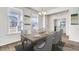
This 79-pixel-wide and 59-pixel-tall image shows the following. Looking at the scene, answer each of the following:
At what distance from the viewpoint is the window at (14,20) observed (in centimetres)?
162

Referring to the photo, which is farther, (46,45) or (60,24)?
(60,24)

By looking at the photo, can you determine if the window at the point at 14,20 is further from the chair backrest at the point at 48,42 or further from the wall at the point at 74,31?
the wall at the point at 74,31

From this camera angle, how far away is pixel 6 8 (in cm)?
159

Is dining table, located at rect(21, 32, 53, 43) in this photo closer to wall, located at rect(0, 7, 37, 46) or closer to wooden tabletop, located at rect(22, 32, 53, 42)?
wooden tabletop, located at rect(22, 32, 53, 42)

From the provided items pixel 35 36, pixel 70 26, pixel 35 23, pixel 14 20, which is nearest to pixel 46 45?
pixel 35 36

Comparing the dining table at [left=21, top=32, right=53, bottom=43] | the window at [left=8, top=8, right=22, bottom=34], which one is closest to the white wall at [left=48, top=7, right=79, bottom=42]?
the dining table at [left=21, top=32, right=53, bottom=43]

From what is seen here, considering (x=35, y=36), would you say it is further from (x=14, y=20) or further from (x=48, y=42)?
(x=14, y=20)

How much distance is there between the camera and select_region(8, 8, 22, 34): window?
1623 mm

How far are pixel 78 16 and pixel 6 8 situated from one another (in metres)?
1.35

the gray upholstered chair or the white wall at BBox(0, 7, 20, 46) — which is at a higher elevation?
the white wall at BBox(0, 7, 20, 46)

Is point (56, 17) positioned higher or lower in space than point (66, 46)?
higher

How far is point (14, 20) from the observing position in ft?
5.37
